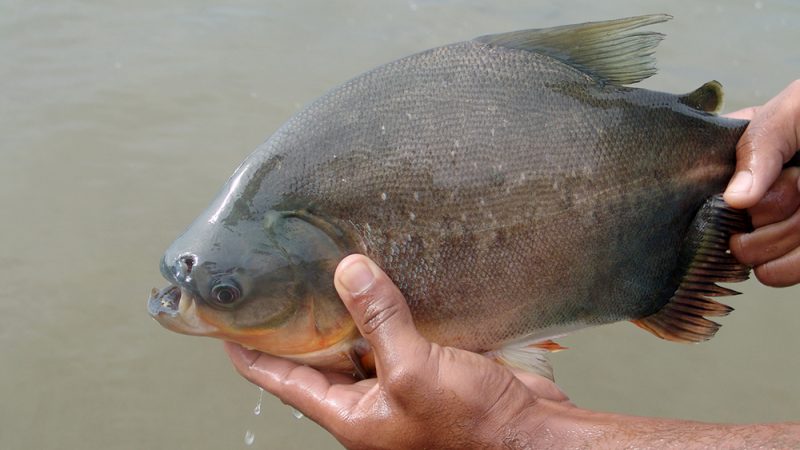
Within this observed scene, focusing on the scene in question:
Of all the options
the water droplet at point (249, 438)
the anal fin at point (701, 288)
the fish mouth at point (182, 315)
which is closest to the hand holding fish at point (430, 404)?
the fish mouth at point (182, 315)

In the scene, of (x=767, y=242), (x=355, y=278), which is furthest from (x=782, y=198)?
(x=355, y=278)

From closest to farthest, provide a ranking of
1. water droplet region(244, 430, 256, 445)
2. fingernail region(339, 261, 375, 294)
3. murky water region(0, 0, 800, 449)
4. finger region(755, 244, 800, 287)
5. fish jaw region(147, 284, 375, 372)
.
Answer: fingernail region(339, 261, 375, 294)
fish jaw region(147, 284, 375, 372)
finger region(755, 244, 800, 287)
water droplet region(244, 430, 256, 445)
murky water region(0, 0, 800, 449)

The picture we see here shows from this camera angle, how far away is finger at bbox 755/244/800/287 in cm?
299

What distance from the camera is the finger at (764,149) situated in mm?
2607

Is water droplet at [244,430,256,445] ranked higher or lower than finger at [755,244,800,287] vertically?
lower

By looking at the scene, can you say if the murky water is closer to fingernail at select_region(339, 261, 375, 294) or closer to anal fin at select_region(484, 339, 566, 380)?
anal fin at select_region(484, 339, 566, 380)

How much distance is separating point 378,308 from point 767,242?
1.55m

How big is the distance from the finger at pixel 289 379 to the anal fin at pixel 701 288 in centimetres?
114

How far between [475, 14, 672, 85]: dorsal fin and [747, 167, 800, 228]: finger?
2.27 feet

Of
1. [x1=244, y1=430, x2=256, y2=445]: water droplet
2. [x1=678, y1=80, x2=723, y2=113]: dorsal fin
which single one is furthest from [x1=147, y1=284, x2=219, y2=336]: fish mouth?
[x1=678, y1=80, x2=723, y2=113]: dorsal fin

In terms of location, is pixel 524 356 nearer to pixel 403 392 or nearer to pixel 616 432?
pixel 616 432

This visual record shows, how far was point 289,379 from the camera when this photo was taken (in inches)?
97.6

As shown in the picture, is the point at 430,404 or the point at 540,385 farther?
the point at 540,385

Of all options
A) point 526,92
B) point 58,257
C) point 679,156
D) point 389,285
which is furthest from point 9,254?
point 679,156
